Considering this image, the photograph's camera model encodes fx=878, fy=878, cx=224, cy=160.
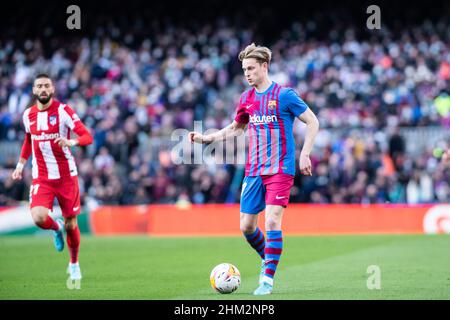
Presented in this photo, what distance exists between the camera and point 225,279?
9609 mm

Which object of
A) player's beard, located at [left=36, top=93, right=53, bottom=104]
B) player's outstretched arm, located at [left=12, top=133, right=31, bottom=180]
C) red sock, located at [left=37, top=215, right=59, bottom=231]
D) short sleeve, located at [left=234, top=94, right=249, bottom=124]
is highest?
player's beard, located at [left=36, top=93, right=53, bottom=104]

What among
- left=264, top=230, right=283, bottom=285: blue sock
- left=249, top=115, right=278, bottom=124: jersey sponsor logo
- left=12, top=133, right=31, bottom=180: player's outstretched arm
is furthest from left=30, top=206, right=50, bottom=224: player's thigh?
left=264, top=230, right=283, bottom=285: blue sock

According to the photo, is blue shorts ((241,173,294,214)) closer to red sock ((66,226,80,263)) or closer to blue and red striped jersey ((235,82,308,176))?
blue and red striped jersey ((235,82,308,176))

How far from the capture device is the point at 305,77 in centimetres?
2708

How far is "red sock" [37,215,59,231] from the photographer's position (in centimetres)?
1144

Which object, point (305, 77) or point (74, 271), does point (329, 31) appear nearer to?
point (305, 77)

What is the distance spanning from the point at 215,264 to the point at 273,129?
179 inches

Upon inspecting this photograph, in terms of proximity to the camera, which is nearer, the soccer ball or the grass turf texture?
the soccer ball

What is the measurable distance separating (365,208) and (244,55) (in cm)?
1255

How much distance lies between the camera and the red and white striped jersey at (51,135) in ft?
36.4

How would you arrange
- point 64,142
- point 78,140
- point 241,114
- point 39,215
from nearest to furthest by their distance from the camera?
point 241,114 < point 64,142 < point 78,140 < point 39,215

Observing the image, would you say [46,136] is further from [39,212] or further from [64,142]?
[39,212]

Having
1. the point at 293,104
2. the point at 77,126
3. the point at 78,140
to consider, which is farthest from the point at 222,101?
the point at 293,104

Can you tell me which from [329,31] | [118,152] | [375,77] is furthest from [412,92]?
[118,152]
